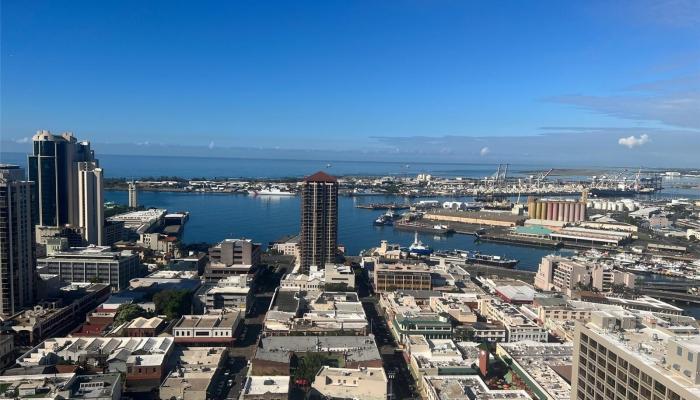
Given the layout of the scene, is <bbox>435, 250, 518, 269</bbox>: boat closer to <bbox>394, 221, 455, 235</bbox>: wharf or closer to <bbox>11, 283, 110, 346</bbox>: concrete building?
<bbox>394, 221, 455, 235</bbox>: wharf

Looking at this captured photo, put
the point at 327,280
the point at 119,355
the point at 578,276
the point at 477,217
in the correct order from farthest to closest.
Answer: the point at 477,217
the point at 578,276
the point at 327,280
the point at 119,355

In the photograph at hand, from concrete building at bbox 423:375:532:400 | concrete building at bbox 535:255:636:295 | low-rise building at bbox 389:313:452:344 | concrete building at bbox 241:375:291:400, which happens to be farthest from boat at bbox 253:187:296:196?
concrete building at bbox 423:375:532:400

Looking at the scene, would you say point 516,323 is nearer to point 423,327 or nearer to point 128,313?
point 423,327


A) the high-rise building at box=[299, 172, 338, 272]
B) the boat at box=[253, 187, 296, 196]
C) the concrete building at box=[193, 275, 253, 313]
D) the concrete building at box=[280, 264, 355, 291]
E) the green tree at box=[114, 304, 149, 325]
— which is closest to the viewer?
the green tree at box=[114, 304, 149, 325]

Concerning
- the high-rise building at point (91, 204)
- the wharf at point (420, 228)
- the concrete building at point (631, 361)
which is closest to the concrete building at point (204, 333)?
the concrete building at point (631, 361)

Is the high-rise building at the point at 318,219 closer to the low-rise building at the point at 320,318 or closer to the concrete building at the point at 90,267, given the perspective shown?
the low-rise building at the point at 320,318

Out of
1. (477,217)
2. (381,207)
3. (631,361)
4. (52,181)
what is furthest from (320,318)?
(381,207)
